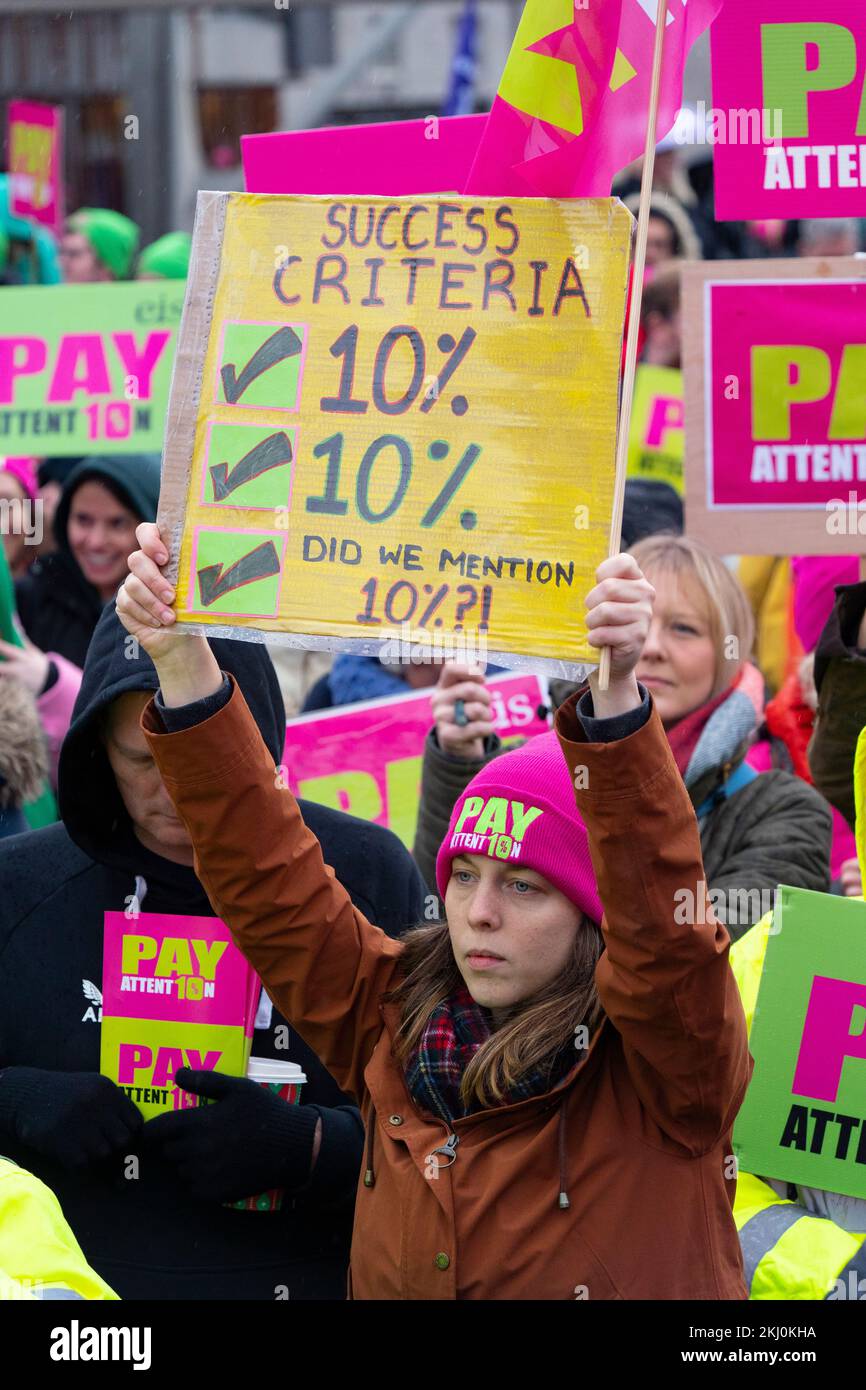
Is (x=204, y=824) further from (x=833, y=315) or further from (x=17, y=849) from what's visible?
(x=833, y=315)

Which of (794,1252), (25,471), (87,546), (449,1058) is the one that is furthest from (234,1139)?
(25,471)

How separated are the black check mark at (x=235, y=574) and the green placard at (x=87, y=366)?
2.70m

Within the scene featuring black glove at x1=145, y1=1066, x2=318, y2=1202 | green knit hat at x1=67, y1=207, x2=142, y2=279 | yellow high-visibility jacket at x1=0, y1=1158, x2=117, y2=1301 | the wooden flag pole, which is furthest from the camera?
green knit hat at x1=67, y1=207, x2=142, y2=279

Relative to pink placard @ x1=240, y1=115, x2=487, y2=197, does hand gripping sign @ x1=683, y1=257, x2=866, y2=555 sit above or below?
below

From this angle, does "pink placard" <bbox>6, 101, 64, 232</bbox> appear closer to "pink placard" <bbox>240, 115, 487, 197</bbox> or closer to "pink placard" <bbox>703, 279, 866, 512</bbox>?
"pink placard" <bbox>240, 115, 487, 197</bbox>

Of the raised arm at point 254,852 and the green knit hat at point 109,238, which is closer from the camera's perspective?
the raised arm at point 254,852

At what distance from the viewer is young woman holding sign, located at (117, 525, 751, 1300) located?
2273 millimetres

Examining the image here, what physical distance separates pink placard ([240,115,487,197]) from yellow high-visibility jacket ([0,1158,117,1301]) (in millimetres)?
2287

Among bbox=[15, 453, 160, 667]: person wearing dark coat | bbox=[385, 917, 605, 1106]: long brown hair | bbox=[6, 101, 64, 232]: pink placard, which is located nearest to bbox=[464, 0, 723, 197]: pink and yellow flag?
bbox=[385, 917, 605, 1106]: long brown hair

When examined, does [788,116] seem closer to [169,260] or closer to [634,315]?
[634,315]

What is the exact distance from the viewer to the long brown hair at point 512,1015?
8.06 ft

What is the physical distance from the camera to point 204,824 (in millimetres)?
2518

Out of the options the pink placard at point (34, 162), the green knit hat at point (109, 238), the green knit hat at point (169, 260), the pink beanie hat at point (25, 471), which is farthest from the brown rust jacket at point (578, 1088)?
the green knit hat at point (109, 238)

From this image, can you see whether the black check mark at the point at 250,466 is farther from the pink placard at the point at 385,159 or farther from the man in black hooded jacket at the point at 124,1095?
the pink placard at the point at 385,159
